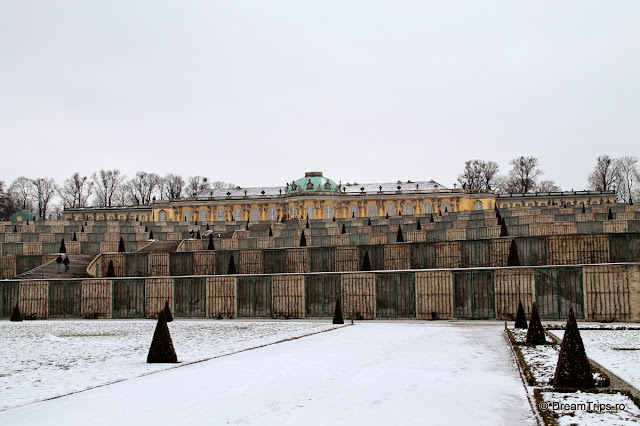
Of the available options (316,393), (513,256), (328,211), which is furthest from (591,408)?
(328,211)

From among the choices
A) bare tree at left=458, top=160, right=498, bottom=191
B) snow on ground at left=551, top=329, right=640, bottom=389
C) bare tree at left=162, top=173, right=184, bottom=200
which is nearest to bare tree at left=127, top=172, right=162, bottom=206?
bare tree at left=162, top=173, right=184, bottom=200

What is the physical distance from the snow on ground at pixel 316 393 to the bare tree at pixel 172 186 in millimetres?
125777

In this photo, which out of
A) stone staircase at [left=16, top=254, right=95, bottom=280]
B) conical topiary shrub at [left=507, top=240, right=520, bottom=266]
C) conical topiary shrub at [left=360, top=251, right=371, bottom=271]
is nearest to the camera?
conical topiary shrub at [left=507, top=240, right=520, bottom=266]

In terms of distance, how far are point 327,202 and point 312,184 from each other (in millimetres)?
4299

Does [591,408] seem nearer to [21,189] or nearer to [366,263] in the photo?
[366,263]

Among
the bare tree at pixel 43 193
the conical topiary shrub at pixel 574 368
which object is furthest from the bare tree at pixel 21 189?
the conical topiary shrub at pixel 574 368

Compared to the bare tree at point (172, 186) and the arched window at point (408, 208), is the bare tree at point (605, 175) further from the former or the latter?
the bare tree at point (172, 186)

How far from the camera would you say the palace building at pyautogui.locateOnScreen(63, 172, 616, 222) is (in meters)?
119

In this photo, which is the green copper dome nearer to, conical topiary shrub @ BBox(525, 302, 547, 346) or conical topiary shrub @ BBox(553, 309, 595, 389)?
conical topiary shrub @ BBox(525, 302, 547, 346)

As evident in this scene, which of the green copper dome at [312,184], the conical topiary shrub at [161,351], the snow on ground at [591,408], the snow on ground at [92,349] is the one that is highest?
the green copper dome at [312,184]

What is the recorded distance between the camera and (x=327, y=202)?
121250 millimetres

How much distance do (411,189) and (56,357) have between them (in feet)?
359

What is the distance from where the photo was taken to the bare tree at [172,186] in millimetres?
139625

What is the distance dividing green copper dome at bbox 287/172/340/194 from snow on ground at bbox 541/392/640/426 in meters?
111
